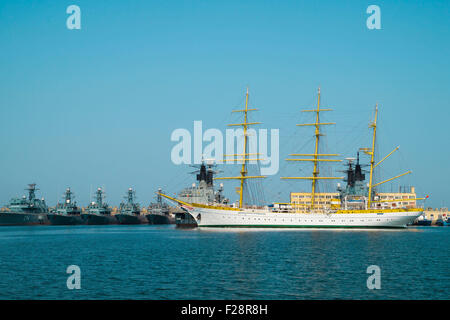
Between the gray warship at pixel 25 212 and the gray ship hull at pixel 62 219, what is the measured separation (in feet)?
7.35

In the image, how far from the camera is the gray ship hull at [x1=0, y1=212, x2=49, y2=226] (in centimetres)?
16912

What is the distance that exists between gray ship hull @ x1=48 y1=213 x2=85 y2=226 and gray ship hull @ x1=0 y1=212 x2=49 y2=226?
220 centimetres

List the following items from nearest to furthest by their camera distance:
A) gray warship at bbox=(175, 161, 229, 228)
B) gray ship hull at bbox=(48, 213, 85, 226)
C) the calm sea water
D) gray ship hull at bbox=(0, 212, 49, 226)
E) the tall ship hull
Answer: the calm sea water
the tall ship hull
gray warship at bbox=(175, 161, 229, 228)
gray ship hull at bbox=(0, 212, 49, 226)
gray ship hull at bbox=(48, 213, 85, 226)

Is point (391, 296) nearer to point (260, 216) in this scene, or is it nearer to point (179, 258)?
point (179, 258)

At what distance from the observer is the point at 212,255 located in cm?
4912

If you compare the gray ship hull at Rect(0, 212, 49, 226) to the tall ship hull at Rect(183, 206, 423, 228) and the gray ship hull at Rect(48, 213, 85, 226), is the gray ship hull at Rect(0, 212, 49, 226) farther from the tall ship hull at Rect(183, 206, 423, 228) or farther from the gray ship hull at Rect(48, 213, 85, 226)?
the tall ship hull at Rect(183, 206, 423, 228)

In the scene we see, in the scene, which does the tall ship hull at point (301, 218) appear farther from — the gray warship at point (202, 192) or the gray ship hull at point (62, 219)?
the gray ship hull at point (62, 219)

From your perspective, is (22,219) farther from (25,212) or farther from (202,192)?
(202,192)

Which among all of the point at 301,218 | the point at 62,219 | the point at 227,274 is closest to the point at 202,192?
the point at 301,218

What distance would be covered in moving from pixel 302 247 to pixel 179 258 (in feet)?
58.7

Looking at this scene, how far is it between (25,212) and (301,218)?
115046mm

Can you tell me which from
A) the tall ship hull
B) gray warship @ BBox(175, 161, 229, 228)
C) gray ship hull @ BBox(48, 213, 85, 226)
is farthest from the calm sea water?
gray ship hull @ BBox(48, 213, 85, 226)
